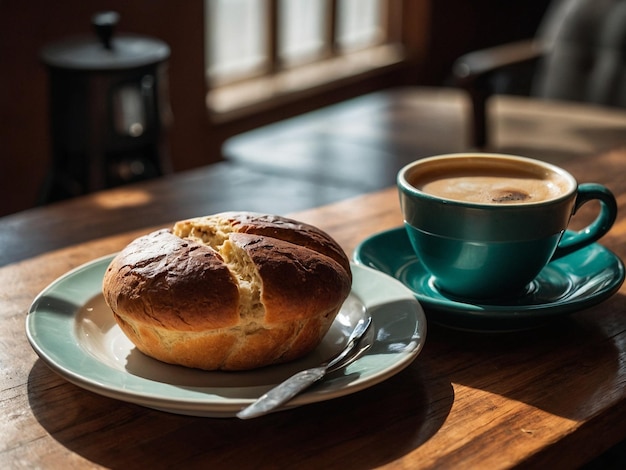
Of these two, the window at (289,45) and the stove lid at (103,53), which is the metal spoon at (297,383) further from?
the window at (289,45)

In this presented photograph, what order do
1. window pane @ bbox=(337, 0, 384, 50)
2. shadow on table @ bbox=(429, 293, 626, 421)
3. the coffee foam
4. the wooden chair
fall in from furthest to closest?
1. window pane @ bbox=(337, 0, 384, 50)
2. the wooden chair
3. the coffee foam
4. shadow on table @ bbox=(429, 293, 626, 421)

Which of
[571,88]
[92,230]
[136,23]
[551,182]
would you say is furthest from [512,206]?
[136,23]

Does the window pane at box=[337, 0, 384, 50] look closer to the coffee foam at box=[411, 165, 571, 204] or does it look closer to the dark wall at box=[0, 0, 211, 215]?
the dark wall at box=[0, 0, 211, 215]

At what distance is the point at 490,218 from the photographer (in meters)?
0.77

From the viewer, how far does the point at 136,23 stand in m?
2.64

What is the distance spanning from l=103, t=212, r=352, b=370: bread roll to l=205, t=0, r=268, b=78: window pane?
2429 mm

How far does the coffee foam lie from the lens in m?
0.81

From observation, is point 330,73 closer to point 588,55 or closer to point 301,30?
point 301,30

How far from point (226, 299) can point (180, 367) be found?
72mm

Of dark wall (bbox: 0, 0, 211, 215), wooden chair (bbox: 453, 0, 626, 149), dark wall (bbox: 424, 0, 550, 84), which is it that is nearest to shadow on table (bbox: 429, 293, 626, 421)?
wooden chair (bbox: 453, 0, 626, 149)

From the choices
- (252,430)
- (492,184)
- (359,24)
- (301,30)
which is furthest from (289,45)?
(252,430)

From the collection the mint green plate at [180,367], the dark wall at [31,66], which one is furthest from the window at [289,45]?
the mint green plate at [180,367]

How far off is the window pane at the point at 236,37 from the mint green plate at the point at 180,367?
235 centimetres

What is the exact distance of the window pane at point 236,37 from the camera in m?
3.13
